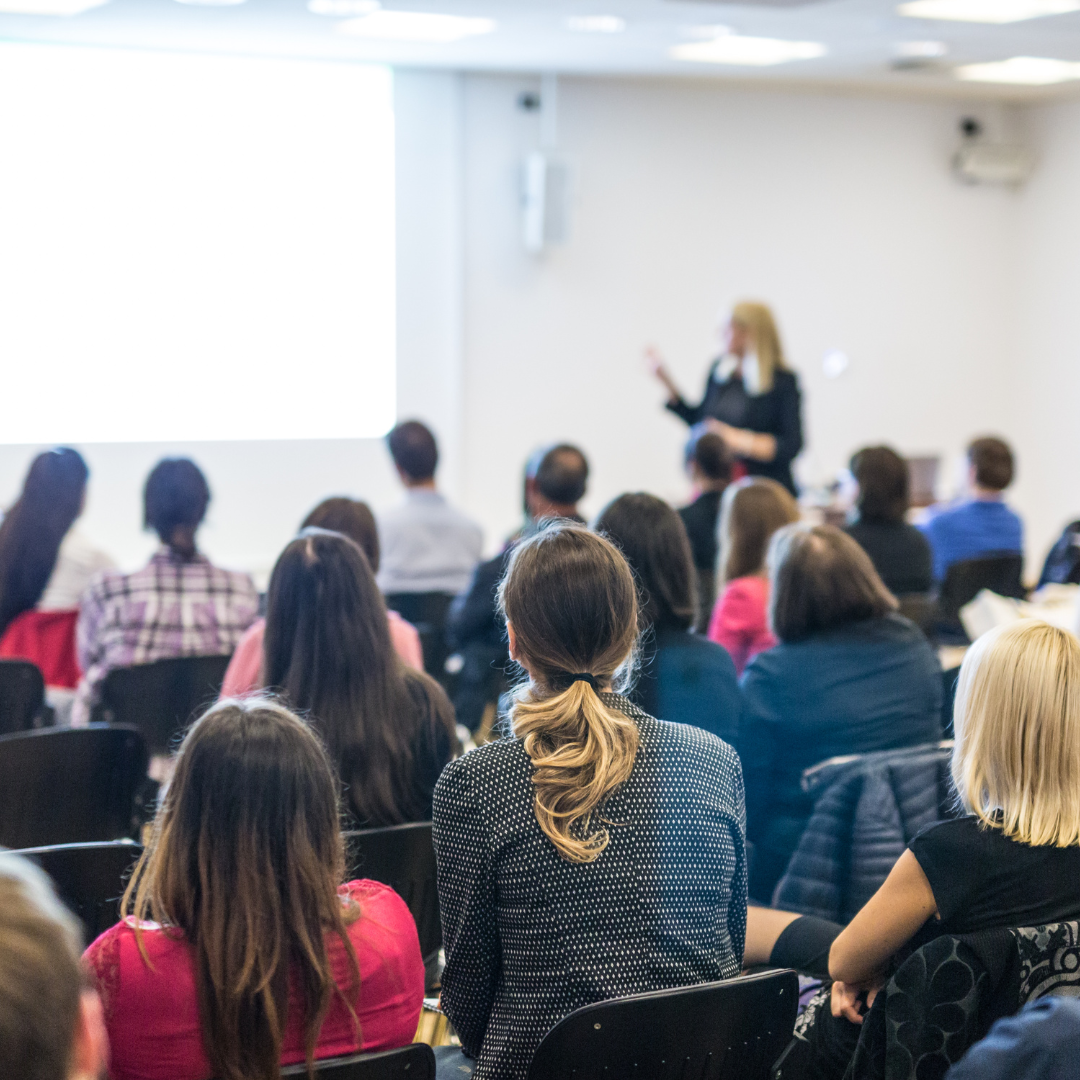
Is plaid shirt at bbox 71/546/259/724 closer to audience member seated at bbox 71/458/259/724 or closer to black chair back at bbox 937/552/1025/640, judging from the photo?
audience member seated at bbox 71/458/259/724

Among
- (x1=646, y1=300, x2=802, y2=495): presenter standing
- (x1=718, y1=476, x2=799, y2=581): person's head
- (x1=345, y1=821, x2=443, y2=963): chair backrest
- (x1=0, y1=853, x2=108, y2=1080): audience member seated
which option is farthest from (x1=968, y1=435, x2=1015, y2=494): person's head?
(x1=0, y1=853, x2=108, y2=1080): audience member seated

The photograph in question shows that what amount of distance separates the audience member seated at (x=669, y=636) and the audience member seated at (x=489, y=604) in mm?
943

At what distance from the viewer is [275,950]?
4.51 feet

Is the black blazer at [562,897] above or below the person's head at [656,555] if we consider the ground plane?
below

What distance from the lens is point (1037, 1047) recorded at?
39.0 inches

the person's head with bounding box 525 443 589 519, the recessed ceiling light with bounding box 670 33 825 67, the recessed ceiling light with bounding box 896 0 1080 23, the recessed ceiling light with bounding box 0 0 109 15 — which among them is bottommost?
the person's head with bounding box 525 443 589 519

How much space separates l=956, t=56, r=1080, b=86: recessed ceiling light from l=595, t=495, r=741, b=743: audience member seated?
4.88 metres

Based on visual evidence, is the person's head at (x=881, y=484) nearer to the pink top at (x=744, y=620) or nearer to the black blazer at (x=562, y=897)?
the pink top at (x=744, y=620)

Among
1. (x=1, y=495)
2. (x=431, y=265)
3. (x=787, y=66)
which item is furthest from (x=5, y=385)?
(x=787, y=66)

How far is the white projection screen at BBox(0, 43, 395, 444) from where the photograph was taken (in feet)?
18.5

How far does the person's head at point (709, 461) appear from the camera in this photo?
14.1 ft

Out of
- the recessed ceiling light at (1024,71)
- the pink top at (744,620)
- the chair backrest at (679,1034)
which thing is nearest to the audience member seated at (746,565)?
the pink top at (744,620)

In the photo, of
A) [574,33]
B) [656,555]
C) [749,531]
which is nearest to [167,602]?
[656,555]

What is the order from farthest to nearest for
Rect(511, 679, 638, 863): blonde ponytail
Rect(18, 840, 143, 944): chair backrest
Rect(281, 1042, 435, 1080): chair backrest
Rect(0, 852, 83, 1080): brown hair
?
Rect(18, 840, 143, 944): chair backrest
Rect(511, 679, 638, 863): blonde ponytail
Rect(281, 1042, 435, 1080): chair backrest
Rect(0, 852, 83, 1080): brown hair
